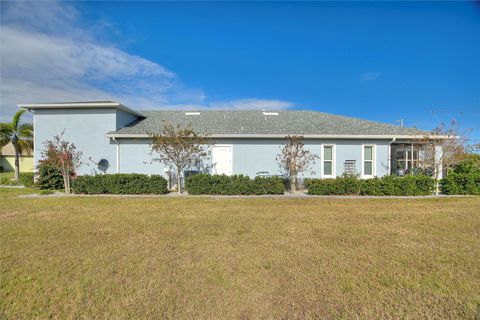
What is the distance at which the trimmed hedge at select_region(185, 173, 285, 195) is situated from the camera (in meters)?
11.1

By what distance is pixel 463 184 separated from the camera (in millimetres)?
11453

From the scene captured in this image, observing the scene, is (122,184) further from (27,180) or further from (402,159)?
(402,159)

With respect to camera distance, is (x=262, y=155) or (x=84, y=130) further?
(x=84, y=130)

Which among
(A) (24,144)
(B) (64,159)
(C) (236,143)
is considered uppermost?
(A) (24,144)

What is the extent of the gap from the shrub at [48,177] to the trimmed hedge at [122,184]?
104 inches

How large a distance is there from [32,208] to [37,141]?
316 inches

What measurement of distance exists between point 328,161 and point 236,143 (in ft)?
17.0

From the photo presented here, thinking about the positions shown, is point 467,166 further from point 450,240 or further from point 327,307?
point 327,307

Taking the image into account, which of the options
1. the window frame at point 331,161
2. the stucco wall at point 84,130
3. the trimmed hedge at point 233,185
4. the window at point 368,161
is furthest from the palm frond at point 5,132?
the window at point 368,161

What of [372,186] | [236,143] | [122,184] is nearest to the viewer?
[372,186]

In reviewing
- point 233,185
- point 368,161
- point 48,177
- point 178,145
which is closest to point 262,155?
point 233,185

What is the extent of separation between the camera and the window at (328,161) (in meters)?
13.5

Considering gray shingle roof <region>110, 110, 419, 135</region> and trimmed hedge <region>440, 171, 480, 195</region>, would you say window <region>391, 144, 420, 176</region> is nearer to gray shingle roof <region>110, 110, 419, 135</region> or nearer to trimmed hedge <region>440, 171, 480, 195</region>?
gray shingle roof <region>110, 110, 419, 135</region>

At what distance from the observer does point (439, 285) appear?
329cm
